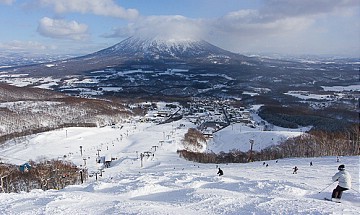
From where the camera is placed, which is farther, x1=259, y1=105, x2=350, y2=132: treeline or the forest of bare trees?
the forest of bare trees

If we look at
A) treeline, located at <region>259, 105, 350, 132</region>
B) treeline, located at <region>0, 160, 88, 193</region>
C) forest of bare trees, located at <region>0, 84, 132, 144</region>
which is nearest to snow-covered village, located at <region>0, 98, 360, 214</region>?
treeline, located at <region>0, 160, 88, 193</region>

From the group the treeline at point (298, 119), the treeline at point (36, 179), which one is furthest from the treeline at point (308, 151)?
the treeline at point (298, 119)

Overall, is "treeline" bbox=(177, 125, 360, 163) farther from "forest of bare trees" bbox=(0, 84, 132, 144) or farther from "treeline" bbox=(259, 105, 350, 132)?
"forest of bare trees" bbox=(0, 84, 132, 144)

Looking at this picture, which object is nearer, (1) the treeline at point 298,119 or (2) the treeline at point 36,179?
(2) the treeline at point 36,179

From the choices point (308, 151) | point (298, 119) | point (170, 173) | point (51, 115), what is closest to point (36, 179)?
point (170, 173)

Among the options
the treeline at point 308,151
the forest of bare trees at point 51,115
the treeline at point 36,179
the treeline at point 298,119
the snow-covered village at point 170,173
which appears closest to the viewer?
the snow-covered village at point 170,173

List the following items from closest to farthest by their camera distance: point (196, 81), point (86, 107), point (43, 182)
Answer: point (43, 182) → point (86, 107) → point (196, 81)

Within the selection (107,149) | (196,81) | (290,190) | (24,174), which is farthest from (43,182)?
(196,81)

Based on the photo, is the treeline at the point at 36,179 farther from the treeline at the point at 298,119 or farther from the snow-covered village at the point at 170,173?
the treeline at the point at 298,119

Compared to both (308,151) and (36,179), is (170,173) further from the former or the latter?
(308,151)

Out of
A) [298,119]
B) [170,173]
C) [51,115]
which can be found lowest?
[51,115]

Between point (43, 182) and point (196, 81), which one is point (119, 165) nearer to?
point (43, 182)
